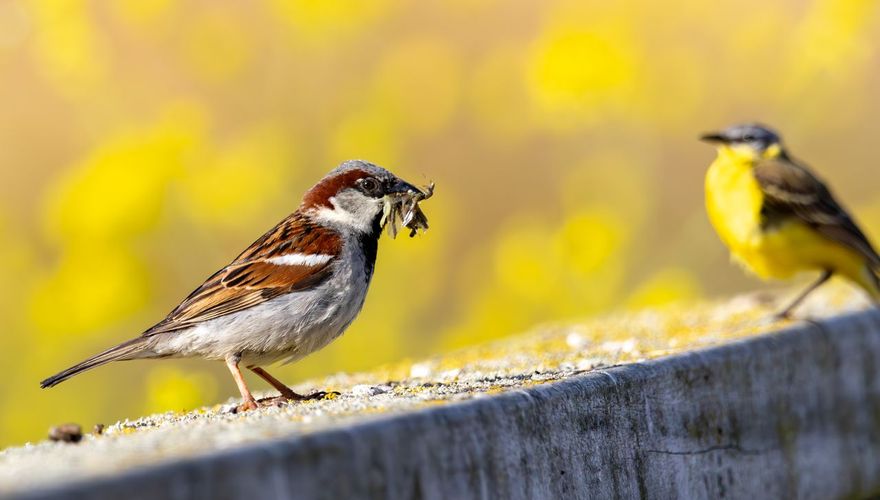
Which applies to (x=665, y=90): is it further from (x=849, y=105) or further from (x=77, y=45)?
(x=77, y=45)

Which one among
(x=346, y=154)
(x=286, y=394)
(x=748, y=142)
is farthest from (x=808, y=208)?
(x=286, y=394)

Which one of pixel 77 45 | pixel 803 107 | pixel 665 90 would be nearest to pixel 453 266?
pixel 665 90

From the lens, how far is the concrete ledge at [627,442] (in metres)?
2.40

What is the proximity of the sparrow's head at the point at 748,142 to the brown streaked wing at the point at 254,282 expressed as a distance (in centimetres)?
325

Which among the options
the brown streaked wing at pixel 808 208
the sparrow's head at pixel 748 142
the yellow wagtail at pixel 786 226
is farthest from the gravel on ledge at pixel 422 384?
the sparrow's head at pixel 748 142

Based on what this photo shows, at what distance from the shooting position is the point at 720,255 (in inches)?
438

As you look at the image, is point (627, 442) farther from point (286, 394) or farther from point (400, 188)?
point (400, 188)

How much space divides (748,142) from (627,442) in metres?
3.94

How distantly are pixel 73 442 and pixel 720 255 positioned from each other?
8.73 m

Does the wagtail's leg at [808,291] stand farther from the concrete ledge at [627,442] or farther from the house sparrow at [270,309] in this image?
the house sparrow at [270,309]

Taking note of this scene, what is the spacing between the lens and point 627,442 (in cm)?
351

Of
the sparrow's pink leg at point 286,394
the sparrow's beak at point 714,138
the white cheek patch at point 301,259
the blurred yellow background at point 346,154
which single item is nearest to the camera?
the sparrow's pink leg at point 286,394

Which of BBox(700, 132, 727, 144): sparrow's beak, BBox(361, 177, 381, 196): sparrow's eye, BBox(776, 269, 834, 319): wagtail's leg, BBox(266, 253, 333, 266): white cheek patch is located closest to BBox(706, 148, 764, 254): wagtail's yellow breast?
BBox(700, 132, 727, 144): sparrow's beak

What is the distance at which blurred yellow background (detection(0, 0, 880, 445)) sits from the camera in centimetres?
649
